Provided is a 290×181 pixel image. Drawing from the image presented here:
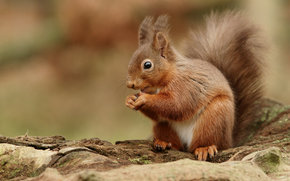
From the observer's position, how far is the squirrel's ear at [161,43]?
2.72 m

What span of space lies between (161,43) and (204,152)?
65cm

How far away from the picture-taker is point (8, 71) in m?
7.27

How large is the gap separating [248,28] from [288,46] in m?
3.67

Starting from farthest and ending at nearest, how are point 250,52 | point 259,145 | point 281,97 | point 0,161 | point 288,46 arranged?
point 288,46 < point 281,97 < point 250,52 < point 259,145 < point 0,161

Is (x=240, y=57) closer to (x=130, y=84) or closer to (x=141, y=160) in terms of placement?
(x=130, y=84)

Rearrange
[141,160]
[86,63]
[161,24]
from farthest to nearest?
[86,63], [161,24], [141,160]

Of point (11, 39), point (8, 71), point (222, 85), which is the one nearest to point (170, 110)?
point (222, 85)

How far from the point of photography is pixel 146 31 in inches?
114

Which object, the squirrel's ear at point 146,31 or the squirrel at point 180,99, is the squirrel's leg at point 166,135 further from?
the squirrel's ear at point 146,31

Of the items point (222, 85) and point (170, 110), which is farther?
point (222, 85)

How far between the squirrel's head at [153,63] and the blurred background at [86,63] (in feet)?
11.0

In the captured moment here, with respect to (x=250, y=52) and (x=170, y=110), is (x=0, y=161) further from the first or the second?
(x=250, y=52)

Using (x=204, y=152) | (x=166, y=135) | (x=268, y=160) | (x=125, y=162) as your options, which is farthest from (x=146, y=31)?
(x=268, y=160)

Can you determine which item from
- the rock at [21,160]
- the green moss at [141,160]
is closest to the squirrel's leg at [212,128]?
the green moss at [141,160]
